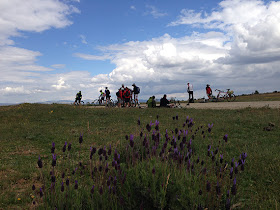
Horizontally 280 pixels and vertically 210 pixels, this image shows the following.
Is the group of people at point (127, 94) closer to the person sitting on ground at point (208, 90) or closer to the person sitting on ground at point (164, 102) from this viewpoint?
the person sitting on ground at point (164, 102)

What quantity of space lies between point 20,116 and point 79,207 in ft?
49.6

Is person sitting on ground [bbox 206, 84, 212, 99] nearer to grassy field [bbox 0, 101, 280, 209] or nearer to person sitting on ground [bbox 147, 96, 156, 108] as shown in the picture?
person sitting on ground [bbox 147, 96, 156, 108]

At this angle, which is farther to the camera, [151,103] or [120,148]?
[151,103]

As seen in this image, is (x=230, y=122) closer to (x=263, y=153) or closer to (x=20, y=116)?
(x=263, y=153)

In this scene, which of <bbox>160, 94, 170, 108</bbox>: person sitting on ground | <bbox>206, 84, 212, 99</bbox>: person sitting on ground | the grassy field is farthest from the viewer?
<bbox>206, 84, 212, 99</bbox>: person sitting on ground

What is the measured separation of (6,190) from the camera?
4.87 metres

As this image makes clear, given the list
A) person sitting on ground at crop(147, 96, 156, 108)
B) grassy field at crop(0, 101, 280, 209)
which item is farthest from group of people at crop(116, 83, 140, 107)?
grassy field at crop(0, 101, 280, 209)

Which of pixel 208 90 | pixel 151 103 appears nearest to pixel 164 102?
pixel 151 103

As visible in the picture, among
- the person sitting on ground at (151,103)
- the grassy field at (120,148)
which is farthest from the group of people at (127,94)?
the grassy field at (120,148)

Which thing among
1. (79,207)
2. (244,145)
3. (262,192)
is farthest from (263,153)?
Result: (79,207)

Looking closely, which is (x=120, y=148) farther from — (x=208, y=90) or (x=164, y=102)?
(x=208, y=90)

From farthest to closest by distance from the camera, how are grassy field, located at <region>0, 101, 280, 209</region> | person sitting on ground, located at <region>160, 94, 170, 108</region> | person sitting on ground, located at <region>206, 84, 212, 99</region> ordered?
1. person sitting on ground, located at <region>206, 84, 212, 99</region>
2. person sitting on ground, located at <region>160, 94, 170, 108</region>
3. grassy field, located at <region>0, 101, 280, 209</region>

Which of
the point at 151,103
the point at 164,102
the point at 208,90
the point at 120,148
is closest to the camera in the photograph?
the point at 120,148

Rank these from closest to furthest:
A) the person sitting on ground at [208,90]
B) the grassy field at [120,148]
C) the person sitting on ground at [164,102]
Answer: the grassy field at [120,148] < the person sitting on ground at [164,102] < the person sitting on ground at [208,90]
